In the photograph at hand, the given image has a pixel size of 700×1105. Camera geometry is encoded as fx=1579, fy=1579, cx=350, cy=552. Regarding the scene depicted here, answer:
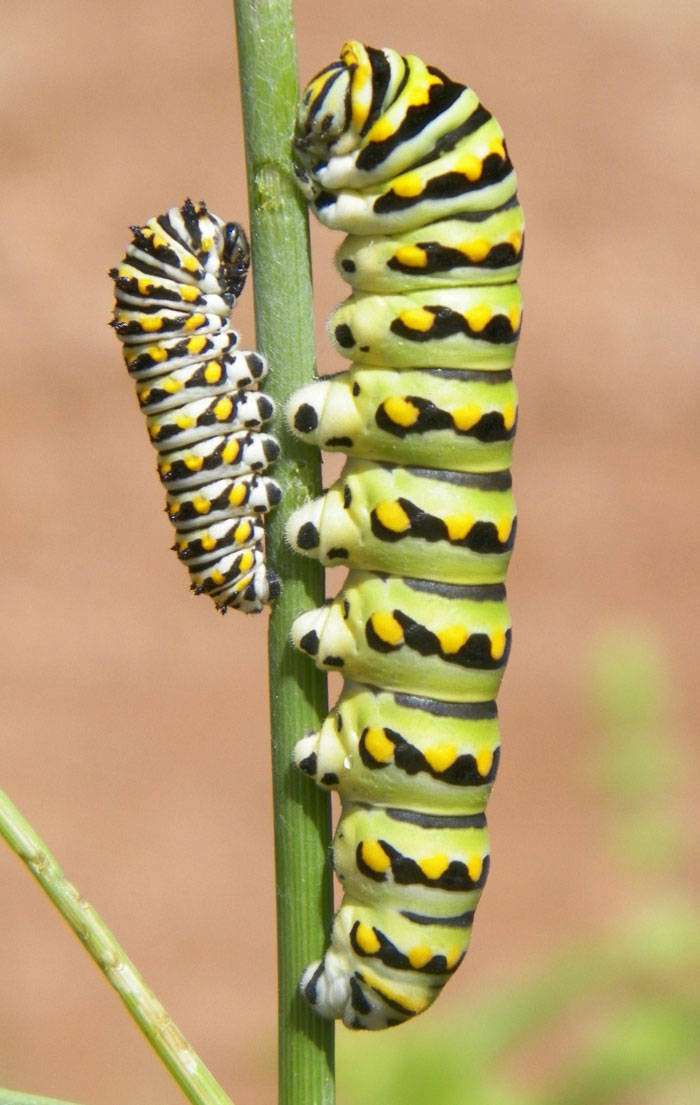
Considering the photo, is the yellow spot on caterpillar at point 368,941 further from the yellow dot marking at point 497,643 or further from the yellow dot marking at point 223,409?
the yellow dot marking at point 223,409

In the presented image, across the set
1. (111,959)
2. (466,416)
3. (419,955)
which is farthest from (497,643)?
(111,959)

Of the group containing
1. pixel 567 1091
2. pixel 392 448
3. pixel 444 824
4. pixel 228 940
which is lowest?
pixel 228 940

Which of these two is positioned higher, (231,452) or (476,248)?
(476,248)

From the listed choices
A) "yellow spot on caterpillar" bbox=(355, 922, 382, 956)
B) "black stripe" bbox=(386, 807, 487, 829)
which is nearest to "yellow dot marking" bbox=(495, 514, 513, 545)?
"black stripe" bbox=(386, 807, 487, 829)

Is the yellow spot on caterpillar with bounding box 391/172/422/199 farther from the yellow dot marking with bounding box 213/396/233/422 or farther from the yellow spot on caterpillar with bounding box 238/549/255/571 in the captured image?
the yellow spot on caterpillar with bounding box 238/549/255/571

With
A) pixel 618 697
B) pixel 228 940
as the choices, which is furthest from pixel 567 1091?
pixel 228 940

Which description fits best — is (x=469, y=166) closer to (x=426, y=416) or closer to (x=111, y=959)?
(x=426, y=416)

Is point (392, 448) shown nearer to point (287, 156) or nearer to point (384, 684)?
point (384, 684)
